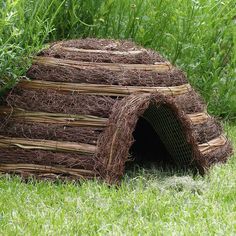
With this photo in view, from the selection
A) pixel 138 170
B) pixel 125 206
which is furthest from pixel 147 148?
pixel 125 206

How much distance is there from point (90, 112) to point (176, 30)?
2.75m

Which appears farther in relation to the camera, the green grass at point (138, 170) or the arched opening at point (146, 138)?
the arched opening at point (146, 138)

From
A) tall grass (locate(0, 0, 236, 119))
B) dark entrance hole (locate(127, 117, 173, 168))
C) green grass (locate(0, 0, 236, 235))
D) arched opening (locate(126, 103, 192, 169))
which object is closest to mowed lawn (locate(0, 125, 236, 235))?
green grass (locate(0, 0, 236, 235))

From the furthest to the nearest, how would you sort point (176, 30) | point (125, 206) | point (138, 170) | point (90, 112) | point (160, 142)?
point (176, 30) → point (160, 142) → point (138, 170) → point (90, 112) → point (125, 206)

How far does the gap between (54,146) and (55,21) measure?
1.84 metres

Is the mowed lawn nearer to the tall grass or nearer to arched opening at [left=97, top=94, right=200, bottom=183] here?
arched opening at [left=97, top=94, right=200, bottom=183]

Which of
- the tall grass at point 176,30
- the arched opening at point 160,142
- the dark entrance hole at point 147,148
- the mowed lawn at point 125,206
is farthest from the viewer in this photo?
the tall grass at point 176,30

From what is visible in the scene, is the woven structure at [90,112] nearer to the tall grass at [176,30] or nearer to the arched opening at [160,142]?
the arched opening at [160,142]

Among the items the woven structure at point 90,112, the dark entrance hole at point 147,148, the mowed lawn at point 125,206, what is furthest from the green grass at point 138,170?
the dark entrance hole at point 147,148

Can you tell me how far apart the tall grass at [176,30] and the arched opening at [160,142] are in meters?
1.17

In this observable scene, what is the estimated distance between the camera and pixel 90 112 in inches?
213

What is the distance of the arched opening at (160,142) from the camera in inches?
225

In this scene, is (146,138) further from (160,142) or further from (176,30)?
(176,30)

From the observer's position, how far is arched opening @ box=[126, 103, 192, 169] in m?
5.72
